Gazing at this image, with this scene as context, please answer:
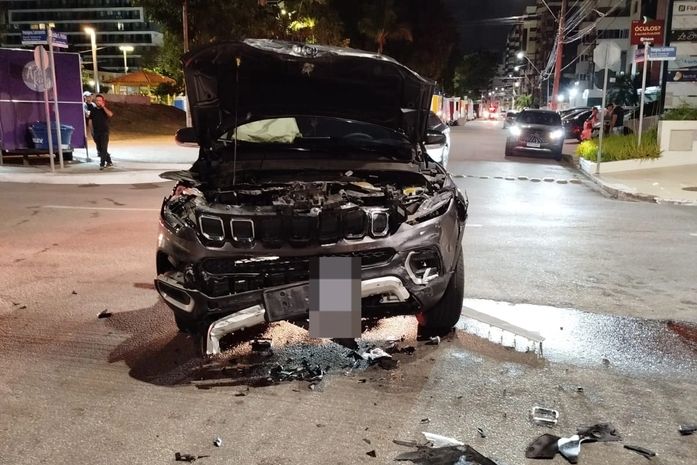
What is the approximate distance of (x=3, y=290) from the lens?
6.05m

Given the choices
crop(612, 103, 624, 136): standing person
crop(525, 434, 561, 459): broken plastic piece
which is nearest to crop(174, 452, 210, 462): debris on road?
crop(525, 434, 561, 459): broken plastic piece

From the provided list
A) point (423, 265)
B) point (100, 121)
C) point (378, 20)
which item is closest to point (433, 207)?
point (423, 265)

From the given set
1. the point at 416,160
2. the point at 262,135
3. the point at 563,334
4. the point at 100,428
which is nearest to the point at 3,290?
the point at 262,135

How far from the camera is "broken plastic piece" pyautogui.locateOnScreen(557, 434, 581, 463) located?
125 inches

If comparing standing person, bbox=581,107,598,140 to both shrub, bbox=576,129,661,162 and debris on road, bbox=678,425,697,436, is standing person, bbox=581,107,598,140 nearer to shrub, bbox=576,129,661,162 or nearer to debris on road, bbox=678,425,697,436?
shrub, bbox=576,129,661,162

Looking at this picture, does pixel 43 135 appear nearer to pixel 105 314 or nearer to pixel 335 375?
pixel 105 314

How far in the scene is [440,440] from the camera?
3.30m

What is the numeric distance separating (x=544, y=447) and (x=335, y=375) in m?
1.42

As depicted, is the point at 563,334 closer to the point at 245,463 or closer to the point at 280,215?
the point at 280,215

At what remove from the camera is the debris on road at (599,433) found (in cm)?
336

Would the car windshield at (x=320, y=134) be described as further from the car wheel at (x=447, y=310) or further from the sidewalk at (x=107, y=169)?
the sidewalk at (x=107, y=169)

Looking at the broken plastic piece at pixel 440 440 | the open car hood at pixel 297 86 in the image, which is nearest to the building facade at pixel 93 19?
the open car hood at pixel 297 86

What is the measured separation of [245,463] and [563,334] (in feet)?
9.59

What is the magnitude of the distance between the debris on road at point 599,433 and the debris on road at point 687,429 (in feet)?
1.16
